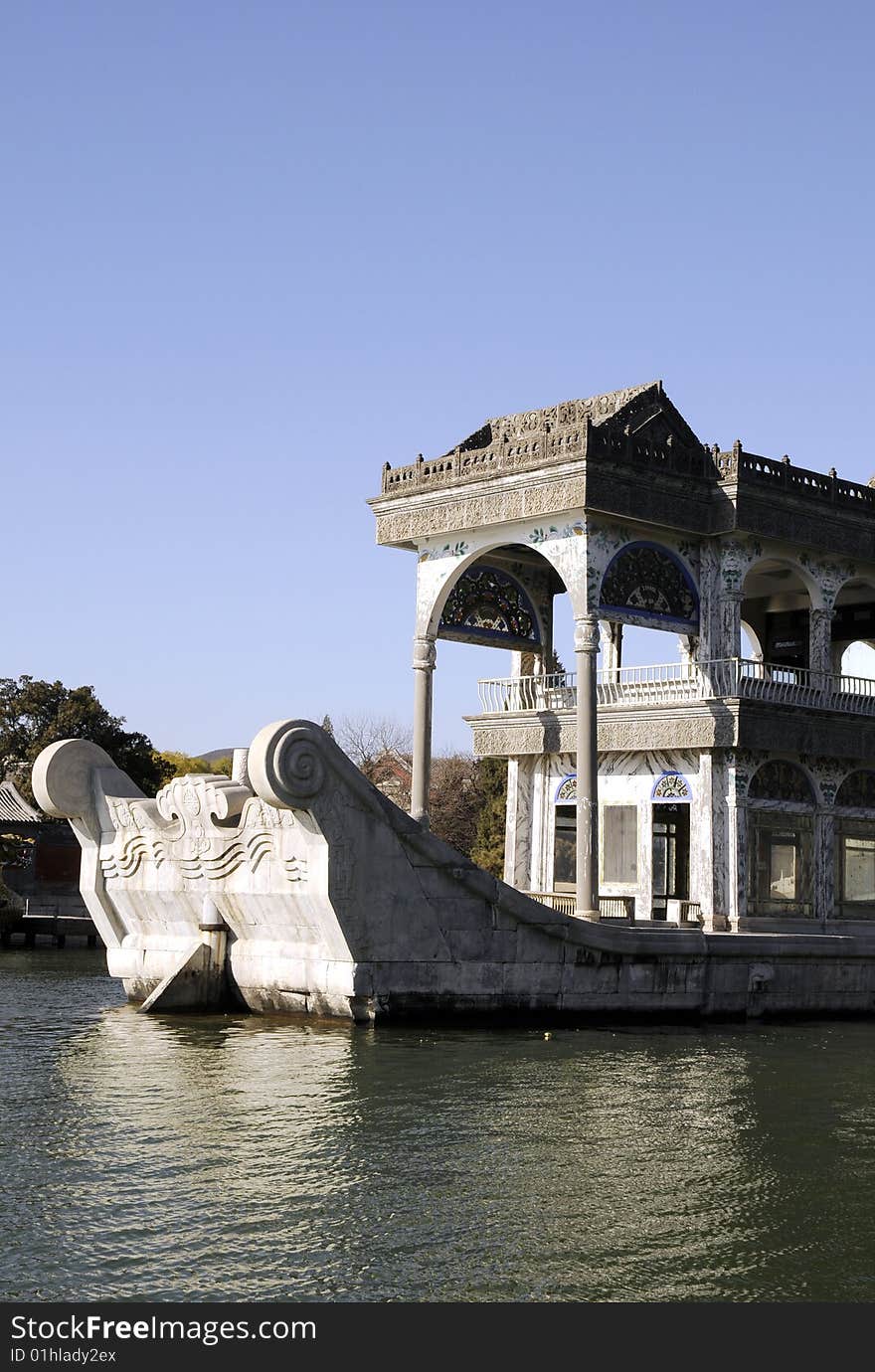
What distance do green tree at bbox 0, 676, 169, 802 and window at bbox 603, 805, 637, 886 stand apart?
22.4 metres

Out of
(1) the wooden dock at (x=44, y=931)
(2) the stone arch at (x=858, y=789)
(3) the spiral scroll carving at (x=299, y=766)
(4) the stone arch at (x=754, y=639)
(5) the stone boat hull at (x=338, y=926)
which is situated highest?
(4) the stone arch at (x=754, y=639)

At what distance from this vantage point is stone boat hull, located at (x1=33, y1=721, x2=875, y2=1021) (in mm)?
19078

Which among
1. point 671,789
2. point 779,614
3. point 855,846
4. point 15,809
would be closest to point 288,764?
point 671,789

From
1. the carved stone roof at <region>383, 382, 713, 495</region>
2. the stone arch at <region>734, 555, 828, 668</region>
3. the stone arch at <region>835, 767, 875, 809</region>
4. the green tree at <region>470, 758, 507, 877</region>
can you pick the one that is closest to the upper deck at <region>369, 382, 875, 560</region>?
the carved stone roof at <region>383, 382, 713, 495</region>

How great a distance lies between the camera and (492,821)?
47531mm

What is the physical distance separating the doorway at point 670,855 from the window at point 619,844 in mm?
346

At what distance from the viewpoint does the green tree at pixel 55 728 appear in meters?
46.8

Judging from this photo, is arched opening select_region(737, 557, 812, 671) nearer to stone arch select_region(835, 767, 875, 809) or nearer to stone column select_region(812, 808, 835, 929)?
stone arch select_region(835, 767, 875, 809)

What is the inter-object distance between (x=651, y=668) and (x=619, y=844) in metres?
2.75

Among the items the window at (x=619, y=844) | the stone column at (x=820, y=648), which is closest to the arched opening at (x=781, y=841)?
the stone column at (x=820, y=648)

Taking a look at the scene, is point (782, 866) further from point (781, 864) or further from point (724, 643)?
point (724, 643)

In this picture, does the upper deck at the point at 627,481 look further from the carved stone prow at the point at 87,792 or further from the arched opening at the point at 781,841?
the carved stone prow at the point at 87,792

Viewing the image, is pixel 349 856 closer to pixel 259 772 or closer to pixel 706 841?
pixel 259 772

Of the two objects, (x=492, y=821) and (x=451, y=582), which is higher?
(x=451, y=582)
